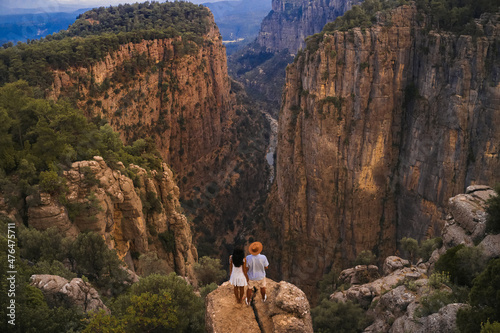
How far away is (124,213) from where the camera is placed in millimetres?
21750

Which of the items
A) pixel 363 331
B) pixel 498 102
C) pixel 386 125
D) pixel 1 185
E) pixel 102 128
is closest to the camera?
pixel 1 185

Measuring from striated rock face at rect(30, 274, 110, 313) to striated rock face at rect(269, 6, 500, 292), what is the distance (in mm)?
33726

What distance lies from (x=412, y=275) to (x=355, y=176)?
22730 mm

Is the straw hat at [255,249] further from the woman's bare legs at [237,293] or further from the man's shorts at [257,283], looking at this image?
the woman's bare legs at [237,293]

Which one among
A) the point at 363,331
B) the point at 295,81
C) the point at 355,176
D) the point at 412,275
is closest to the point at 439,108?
the point at 355,176

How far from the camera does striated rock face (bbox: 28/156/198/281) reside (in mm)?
17891

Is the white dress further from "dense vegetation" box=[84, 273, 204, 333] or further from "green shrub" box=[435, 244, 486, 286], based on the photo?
"green shrub" box=[435, 244, 486, 286]

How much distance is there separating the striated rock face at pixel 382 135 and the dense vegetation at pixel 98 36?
24337mm

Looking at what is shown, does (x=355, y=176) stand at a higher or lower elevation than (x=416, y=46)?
lower

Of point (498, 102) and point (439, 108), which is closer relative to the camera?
point (498, 102)

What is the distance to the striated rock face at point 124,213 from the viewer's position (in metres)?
17.9

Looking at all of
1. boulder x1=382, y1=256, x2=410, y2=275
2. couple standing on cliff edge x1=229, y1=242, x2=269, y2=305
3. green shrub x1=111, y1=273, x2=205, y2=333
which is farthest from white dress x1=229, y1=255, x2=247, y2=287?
boulder x1=382, y1=256, x2=410, y2=275

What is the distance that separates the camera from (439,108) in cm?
3794

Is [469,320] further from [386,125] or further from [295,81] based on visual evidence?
[295,81]
